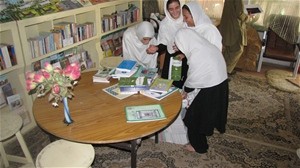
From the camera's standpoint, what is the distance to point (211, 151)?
7.54 feet

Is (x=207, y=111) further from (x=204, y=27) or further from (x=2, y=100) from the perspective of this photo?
(x=2, y=100)

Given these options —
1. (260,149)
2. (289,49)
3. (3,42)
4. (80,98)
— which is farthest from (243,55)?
(3,42)

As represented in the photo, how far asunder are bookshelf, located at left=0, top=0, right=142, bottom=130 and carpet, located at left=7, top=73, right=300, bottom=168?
61cm

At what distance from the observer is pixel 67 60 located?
2938 mm

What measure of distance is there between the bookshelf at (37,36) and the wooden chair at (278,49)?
2.36 meters

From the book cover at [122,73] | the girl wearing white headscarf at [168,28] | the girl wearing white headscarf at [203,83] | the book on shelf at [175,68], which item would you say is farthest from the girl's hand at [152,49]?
the girl wearing white headscarf at [203,83]

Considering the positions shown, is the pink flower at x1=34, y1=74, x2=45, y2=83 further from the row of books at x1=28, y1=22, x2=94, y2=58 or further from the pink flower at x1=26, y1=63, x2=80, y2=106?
the row of books at x1=28, y1=22, x2=94, y2=58

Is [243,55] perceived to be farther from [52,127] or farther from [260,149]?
[52,127]

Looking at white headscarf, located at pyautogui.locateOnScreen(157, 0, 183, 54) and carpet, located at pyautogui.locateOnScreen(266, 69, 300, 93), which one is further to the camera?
carpet, located at pyautogui.locateOnScreen(266, 69, 300, 93)

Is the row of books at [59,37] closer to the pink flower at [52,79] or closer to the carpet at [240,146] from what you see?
the carpet at [240,146]

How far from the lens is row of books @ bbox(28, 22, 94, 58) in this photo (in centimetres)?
244

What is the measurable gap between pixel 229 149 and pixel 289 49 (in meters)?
2.68

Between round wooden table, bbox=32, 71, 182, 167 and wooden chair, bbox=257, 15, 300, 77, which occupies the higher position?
round wooden table, bbox=32, 71, 182, 167

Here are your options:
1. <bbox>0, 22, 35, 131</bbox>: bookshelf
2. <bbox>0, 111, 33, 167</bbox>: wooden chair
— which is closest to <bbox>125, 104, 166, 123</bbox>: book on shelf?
<bbox>0, 111, 33, 167</bbox>: wooden chair
